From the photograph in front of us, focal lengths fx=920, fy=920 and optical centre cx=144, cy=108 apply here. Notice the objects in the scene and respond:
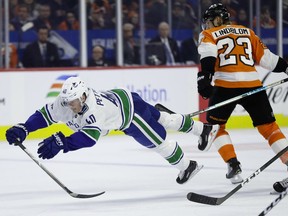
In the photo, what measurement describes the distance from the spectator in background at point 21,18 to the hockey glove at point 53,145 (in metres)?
4.72

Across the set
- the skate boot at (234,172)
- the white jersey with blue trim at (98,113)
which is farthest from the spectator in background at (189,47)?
the white jersey with blue trim at (98,113)

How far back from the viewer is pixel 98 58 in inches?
394

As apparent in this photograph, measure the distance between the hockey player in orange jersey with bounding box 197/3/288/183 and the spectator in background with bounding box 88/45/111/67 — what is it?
411cm

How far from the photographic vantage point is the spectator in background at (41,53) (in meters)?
9.45

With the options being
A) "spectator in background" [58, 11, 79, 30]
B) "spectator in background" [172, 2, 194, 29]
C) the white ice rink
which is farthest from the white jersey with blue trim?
"spectator in background" [172, 2, 194, 29]

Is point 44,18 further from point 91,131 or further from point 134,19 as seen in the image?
point 91,131

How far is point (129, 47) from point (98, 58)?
0.47m

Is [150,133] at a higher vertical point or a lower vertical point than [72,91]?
lower

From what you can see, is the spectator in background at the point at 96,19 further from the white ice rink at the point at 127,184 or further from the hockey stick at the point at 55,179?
the hockey stick at the point at 55,179

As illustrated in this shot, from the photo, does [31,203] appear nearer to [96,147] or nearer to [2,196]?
[2,196]

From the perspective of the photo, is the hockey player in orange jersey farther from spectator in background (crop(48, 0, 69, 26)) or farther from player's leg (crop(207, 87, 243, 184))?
spectator in background (crop(48, 0, 69, 26))

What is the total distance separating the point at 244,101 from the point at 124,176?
1094mm

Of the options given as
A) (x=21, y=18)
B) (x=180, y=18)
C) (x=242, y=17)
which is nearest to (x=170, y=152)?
(x=21, y=18)

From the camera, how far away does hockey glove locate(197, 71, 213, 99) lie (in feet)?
18.7
